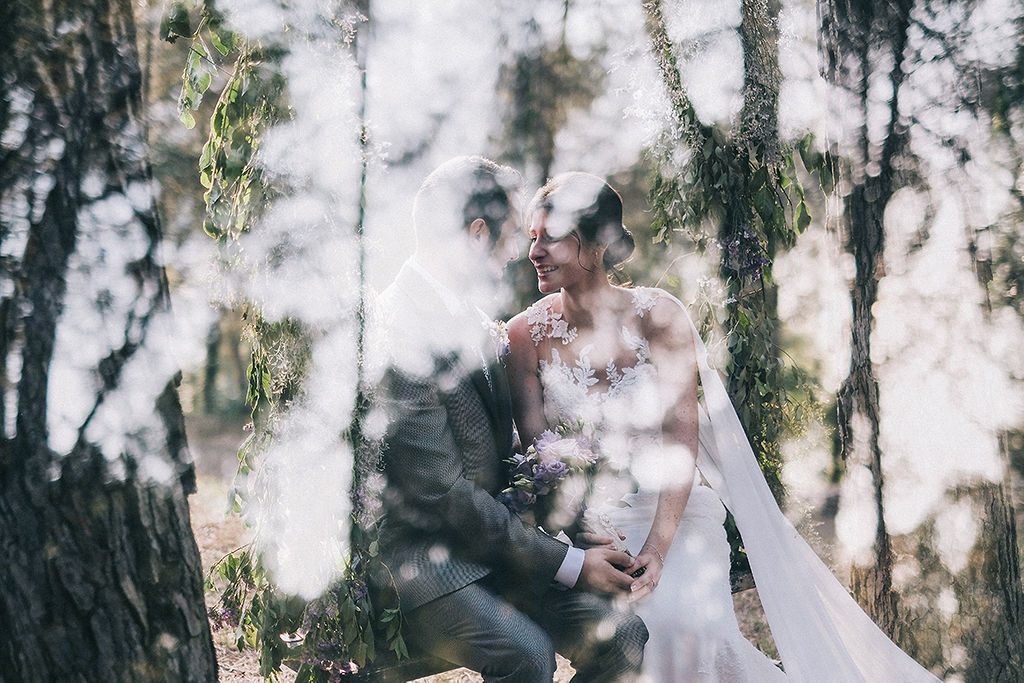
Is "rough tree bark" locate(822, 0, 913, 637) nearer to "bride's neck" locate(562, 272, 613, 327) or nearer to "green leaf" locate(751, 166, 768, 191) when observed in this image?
"green leaf" locate(751, 166, 768, 191)

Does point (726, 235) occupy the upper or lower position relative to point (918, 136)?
lower

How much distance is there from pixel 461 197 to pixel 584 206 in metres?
0.71

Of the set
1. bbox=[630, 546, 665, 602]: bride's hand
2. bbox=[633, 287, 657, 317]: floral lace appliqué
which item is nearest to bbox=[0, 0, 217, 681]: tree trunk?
bbox=[630, 546, 665, 602]: bride's hand

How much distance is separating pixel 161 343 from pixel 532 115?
229 inches

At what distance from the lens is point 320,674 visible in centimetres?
245

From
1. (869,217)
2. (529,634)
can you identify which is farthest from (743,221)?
(529,634)

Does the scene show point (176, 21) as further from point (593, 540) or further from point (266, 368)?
point (593, 540)

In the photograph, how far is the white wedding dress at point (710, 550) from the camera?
3.01m

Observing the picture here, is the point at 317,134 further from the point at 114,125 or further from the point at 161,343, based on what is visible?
the point at 161,343

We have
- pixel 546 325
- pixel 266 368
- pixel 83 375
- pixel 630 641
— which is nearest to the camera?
pixel 83 375

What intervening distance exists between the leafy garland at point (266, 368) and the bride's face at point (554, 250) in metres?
1.12

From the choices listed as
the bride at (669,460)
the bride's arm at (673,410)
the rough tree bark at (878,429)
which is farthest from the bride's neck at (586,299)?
the rough tree bark at (878,429)

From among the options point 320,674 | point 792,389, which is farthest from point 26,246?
point 792,389

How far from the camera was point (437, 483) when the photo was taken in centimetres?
246
